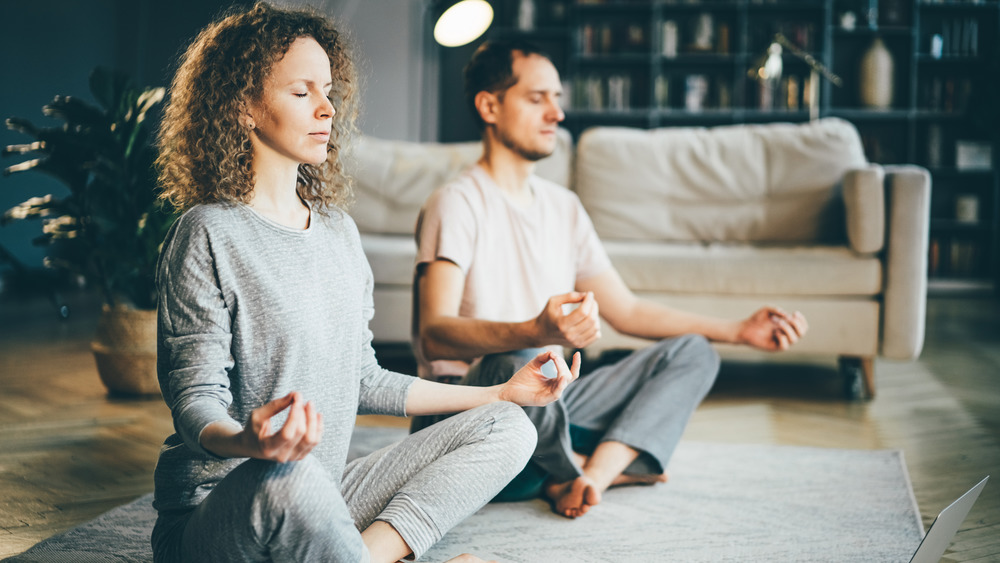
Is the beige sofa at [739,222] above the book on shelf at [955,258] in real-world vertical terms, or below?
above

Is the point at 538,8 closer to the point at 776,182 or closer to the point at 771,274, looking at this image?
the point at 776,182

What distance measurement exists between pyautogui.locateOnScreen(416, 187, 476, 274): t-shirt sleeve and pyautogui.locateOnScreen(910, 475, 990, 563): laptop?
3.02ft

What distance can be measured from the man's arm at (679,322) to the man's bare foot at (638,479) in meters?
0.30

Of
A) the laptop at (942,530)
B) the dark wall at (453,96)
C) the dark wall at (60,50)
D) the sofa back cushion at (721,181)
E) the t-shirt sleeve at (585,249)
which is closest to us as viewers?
the laptop at (942,530)

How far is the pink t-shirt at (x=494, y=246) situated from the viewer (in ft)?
5.65

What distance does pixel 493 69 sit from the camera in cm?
189

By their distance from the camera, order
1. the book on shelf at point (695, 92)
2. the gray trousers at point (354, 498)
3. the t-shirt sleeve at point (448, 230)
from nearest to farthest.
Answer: the gray trousers at point (354, 498), the t-shirt sleeve at point (448, 230), the book on shelf at point (695, 92)

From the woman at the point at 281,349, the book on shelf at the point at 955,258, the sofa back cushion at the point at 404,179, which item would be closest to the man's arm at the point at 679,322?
the woman at the point at 281,349

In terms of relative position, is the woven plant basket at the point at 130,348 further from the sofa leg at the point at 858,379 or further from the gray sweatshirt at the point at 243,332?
the sofa leg at the point at 858,379

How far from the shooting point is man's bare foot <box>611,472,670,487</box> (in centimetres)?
180

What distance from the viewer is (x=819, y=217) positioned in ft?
10.4

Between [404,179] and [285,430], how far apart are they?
2755 mm

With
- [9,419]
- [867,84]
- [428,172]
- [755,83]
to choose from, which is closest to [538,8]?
[755,83]

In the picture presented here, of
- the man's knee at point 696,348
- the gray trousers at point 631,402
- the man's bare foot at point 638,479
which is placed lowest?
the man's bare foot at point 638,479
